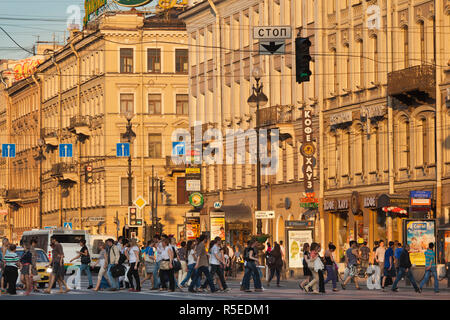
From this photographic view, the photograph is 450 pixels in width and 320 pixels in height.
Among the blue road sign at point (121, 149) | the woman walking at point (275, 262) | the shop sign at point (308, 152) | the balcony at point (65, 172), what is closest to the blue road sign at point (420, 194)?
the woman walking at point (275, 262)

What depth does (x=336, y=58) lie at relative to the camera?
5894 cm

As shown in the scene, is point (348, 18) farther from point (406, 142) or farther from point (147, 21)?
point (147, 21)

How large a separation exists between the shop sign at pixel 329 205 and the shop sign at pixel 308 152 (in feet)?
Result: 3.17

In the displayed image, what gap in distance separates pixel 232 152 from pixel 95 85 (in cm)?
2416

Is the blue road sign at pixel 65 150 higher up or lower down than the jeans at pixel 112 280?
higher up

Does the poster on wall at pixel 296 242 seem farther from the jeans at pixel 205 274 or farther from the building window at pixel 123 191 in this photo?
the building window at pixel 123 191

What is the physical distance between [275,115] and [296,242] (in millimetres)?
17702

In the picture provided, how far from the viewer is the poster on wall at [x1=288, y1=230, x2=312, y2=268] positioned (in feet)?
154

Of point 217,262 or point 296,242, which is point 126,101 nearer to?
point 296,242

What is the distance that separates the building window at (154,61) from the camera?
92.8 m

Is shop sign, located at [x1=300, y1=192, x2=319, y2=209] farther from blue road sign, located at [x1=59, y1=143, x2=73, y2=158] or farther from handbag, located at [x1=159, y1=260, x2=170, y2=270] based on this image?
blue road sign, located at [x1=59, y1=143, x2=73, y2=158]

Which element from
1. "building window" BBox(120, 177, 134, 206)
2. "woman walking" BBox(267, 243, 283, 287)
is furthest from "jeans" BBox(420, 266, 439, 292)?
"building window" BBox(120, 177, 134, 206)

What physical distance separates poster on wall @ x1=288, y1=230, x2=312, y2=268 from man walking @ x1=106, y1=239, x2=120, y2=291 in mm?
10651

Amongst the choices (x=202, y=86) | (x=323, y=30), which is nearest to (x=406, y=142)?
(x=323, y=30)
